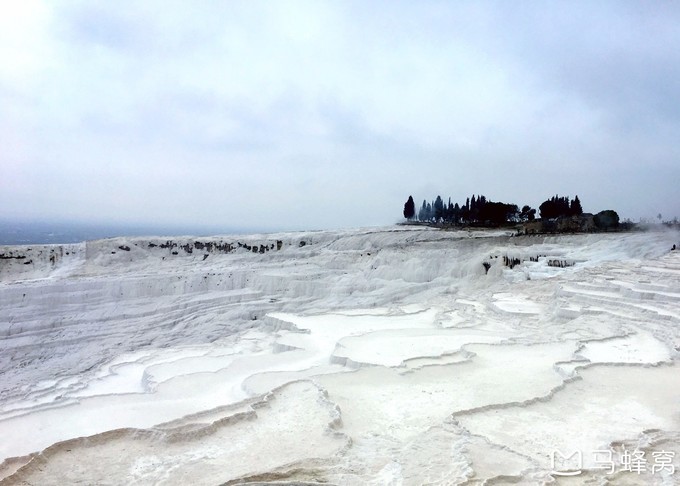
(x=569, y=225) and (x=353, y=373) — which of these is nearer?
(x=353, y=373)

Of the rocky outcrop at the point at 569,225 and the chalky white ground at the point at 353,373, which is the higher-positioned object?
the rocky outcrop at the point at 569,225

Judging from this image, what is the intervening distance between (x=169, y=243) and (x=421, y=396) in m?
24.3

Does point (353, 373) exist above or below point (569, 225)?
below

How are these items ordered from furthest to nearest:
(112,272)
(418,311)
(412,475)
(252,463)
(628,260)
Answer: (112,272)
(628,260)
(418,311)
(252,463)
(412,475)

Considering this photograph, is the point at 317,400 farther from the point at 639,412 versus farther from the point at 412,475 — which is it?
the point at 639,412

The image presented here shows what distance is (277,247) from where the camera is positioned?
1086 inches

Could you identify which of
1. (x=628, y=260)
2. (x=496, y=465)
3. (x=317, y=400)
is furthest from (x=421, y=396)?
(x=628, y=260)

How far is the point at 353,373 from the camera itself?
7.93 meters

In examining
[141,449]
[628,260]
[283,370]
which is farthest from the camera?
[628,260]

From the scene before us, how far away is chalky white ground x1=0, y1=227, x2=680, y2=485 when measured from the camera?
193 inches

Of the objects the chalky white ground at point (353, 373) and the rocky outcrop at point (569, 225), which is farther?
the rocky outcrop at point (569, 225)

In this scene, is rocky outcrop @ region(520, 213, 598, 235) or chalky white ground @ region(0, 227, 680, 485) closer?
chalky white ground @ region(0, 227, 680, 485)

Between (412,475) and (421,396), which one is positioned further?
(421,396)

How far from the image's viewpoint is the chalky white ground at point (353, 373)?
4895 mm
